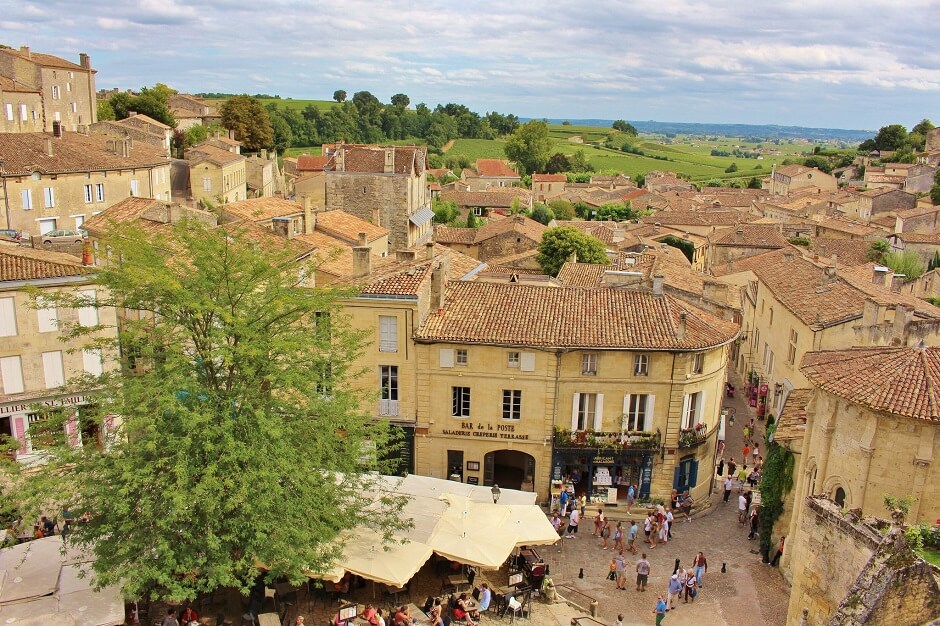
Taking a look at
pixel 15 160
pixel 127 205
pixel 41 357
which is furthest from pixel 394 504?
pixel 15 160

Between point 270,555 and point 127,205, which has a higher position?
point 127,205

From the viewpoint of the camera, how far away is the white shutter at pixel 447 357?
29.8 meters

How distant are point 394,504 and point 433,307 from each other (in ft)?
33.1

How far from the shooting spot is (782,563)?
25.4 metres

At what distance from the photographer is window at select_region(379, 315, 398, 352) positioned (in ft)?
98.3

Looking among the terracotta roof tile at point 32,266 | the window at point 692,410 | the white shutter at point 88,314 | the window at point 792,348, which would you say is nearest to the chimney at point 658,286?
the window at point 692,410

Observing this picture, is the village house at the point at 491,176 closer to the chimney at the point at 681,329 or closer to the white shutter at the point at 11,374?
the chimney at the point at 681,329

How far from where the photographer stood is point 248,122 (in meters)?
100

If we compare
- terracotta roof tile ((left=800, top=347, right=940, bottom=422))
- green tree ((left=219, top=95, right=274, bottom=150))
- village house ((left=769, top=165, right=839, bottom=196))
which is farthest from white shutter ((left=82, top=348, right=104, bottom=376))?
village house ((left=769, top=165, right=839, bottom=196))

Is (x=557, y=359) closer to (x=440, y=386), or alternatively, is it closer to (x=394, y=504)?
(x=440, y=386)

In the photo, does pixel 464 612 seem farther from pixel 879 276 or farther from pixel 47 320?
pixel 879 276

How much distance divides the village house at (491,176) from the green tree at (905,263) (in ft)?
265

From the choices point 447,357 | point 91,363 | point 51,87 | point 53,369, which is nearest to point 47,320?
point 53,369

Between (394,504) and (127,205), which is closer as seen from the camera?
(394,504)
